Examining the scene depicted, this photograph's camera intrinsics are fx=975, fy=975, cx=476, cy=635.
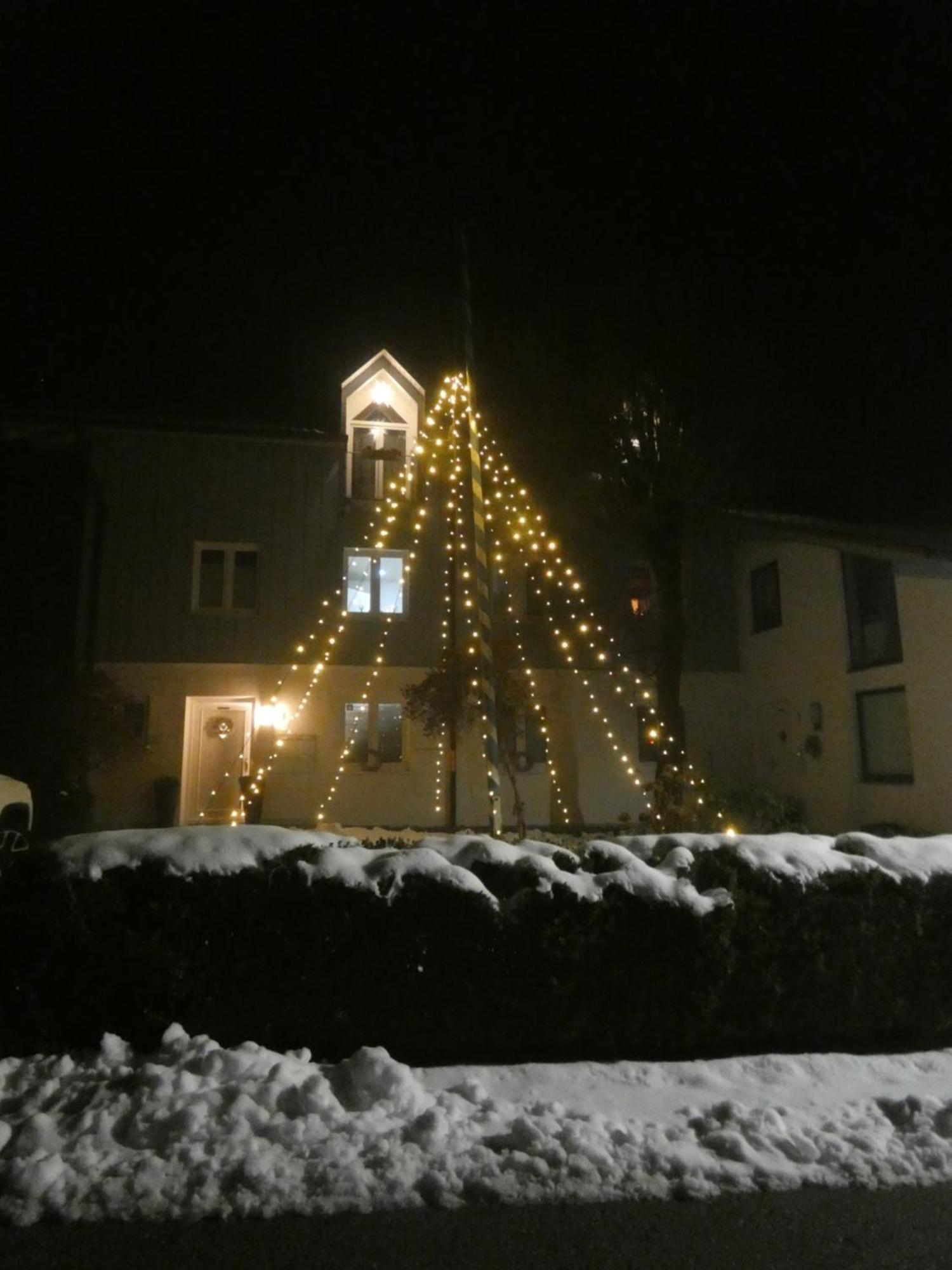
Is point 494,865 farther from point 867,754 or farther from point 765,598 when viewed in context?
point 765,598

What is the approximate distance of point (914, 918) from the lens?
568 cm

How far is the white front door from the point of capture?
15828 millimetres

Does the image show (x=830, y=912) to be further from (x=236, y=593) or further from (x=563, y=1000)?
(x=236, y=593)

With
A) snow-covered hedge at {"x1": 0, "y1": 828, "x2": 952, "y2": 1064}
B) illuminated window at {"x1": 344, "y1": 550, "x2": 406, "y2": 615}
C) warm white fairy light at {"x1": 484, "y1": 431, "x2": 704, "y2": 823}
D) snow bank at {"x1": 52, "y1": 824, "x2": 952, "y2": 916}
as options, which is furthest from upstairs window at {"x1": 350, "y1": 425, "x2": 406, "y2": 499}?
snow-covered hedge at {"x1": 0, "y1": 828, "x2": 952, "y2": 1064}

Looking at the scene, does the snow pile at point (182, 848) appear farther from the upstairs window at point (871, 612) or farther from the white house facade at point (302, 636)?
the upstairs window at point (871, 612)

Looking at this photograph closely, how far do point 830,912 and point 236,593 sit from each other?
12.4 metres

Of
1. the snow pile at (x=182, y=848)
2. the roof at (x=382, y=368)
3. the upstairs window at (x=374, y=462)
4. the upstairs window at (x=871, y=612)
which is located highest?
the roof at (x=382, y=368)

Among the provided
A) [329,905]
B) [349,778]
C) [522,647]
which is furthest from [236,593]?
[329,905]

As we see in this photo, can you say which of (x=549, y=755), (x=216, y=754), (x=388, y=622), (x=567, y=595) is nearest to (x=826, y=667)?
(x=567, y=595)

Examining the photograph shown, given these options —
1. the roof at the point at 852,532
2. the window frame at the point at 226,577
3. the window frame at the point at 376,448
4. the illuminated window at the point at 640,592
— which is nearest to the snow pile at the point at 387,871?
the roof at the point at 852,532

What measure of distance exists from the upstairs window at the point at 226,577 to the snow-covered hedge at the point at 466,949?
1095 centimetres

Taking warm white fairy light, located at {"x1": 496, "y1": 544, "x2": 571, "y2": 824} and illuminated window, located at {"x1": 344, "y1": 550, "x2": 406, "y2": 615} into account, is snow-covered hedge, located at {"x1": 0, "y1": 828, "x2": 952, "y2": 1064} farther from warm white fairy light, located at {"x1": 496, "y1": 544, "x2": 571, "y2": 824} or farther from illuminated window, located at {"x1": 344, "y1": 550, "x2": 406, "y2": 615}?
illuminated window, located at {"x1": 344, "y1": 550, "x2": 406, "y2": 615}

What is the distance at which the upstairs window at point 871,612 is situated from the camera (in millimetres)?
13938

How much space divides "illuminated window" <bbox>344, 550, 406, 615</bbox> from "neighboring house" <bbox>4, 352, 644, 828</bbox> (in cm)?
2
